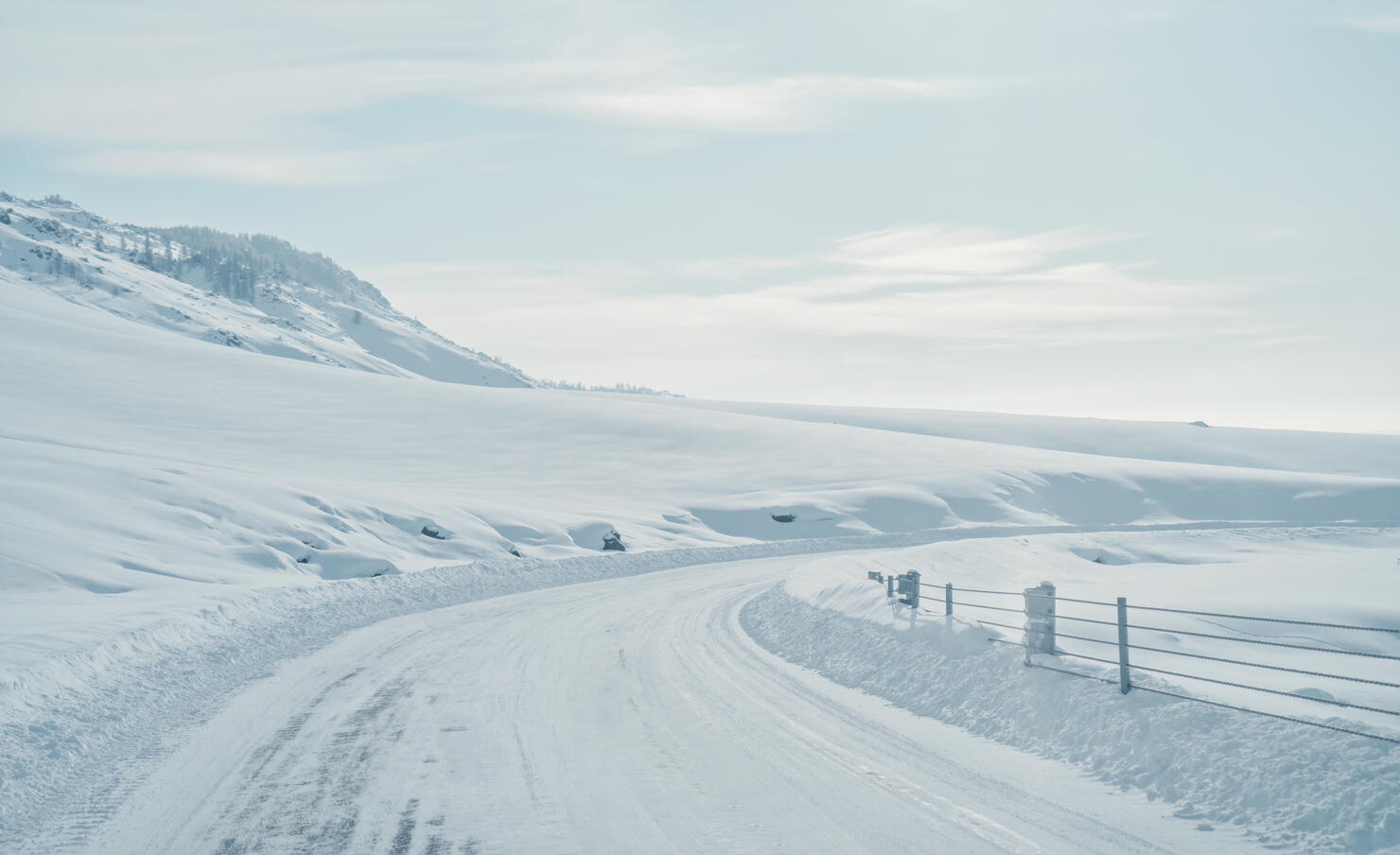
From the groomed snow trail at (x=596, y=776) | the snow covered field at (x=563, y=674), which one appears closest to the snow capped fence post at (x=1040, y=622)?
the snow covered field at (x=563, y=674)

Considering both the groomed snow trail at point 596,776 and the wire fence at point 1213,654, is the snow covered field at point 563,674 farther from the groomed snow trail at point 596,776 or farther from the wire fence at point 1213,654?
the wire fence at point 1213,654

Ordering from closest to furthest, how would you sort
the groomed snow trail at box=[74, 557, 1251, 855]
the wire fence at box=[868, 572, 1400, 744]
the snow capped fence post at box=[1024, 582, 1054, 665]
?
the groomed snow trail at box=[74, 557, 1251, 855] → the wire fence at box=[868, 572, 1400, 744] → the snow capped fence post at box=[1024, 582, 1054, 665]

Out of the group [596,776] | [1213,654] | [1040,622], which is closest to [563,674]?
[596,776]

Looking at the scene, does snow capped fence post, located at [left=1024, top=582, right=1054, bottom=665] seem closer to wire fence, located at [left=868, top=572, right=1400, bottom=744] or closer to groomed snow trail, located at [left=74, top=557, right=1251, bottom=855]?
wire fence, located at [left=868, top=572, right=1400, bottom=744]

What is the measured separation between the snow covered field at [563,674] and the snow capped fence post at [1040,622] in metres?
0.38

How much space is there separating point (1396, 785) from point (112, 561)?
25.1 metres

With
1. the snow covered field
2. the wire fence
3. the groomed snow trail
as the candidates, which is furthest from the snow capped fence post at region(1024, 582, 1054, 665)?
the groomed snow trail

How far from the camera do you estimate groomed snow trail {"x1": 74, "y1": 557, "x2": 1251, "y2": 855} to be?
25.8 feet

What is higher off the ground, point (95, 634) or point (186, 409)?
point (186, 409)

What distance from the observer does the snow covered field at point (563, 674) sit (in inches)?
326

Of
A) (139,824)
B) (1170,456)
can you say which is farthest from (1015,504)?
(139,824)

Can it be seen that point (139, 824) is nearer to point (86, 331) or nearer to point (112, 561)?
point (112, 561)

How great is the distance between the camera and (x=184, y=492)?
30.4 m

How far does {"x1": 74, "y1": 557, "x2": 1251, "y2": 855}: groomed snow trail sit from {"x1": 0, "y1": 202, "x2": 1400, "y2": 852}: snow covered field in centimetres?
5
